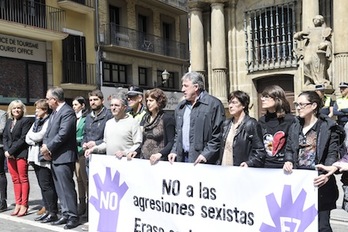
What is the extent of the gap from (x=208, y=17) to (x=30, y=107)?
31.5ft

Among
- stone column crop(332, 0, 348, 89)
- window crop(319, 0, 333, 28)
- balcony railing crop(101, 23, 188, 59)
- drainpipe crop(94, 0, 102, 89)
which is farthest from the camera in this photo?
balcony railing crop(101, 23, 188, 59)

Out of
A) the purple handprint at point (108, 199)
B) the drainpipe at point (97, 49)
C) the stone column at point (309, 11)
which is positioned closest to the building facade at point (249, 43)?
the stone column at point (309, 11)

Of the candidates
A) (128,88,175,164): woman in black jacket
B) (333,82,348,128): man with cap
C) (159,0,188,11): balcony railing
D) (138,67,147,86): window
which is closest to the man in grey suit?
(128,88,175,164): woman in black jacket

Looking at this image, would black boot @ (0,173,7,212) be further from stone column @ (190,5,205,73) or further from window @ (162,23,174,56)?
window @ (162,23,174,56)

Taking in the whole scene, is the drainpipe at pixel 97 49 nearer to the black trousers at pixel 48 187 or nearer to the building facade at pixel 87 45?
the building facade at pixel 87 45

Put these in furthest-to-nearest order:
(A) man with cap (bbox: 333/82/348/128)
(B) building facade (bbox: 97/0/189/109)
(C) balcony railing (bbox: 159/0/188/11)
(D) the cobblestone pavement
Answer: (C) balcony railing (bbox: 159/0/188/11)
(B) building facade (bbox: 97/0/189/109)
(A) man with cap (bbox: 333/82/348/128)
(D) the cobblestone pavement

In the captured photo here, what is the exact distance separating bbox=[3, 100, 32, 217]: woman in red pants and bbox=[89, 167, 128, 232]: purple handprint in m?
2.20

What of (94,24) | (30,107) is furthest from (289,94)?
(94,24)

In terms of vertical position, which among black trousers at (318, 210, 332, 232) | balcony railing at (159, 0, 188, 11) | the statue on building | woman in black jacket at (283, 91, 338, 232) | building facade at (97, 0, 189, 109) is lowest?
black trousers at (318, 210, 332, 232)

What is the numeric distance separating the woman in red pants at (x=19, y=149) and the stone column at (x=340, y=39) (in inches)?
347

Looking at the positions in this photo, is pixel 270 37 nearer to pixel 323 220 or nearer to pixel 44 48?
pixel 323 220

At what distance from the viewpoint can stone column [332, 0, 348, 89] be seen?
12.5 metres

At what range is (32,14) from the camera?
21266mm

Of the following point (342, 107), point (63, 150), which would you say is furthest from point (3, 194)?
point (342, 107)
